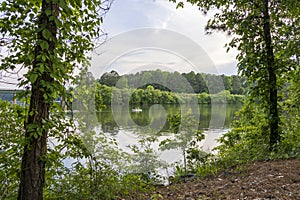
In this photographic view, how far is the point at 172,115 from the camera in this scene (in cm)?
444

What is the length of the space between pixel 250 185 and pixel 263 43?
2.18 m

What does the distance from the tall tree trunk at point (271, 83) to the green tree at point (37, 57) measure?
2751 millimetres

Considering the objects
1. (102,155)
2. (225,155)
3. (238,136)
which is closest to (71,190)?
(102,155)

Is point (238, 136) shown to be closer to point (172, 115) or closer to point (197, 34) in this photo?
point (172, 115)

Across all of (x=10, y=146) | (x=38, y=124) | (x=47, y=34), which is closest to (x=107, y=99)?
(x=10, y=146)

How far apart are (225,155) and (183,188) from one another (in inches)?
50.8

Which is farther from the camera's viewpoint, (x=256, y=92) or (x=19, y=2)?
(x=256, y=92)

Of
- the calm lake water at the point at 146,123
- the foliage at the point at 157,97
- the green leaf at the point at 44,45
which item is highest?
the green leaf at the point at 44,45

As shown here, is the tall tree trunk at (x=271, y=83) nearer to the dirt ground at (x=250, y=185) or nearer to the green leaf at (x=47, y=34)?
the dirt ground at (x=250, y=185)

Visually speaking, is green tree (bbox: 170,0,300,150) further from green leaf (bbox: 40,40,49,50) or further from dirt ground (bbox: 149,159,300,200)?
green leaf (bbox: 40,40,49,50)

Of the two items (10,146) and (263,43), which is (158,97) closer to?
(263,43)

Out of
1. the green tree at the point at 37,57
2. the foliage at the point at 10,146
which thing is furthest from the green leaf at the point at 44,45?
the foliage at the point at 10,146

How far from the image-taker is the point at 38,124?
155 centimetres

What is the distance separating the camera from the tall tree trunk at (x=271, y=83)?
345cm
